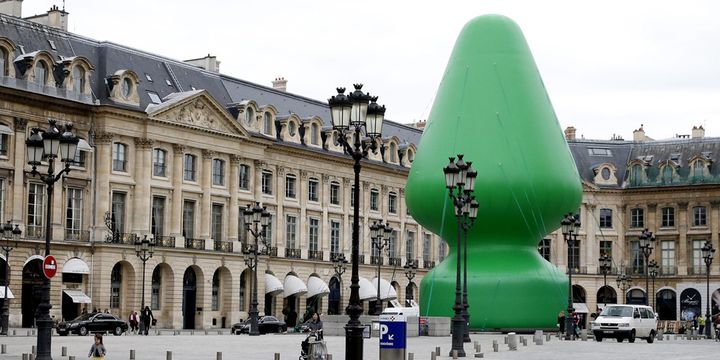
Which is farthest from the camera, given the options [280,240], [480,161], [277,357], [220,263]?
[280,240]

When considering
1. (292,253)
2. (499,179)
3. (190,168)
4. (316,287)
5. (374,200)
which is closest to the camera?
(499,179)

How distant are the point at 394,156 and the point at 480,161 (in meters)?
37.0

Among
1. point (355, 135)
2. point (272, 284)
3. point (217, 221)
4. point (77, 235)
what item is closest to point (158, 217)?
point (217, 221)

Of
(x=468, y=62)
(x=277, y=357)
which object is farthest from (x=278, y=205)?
(x=277, y=357)

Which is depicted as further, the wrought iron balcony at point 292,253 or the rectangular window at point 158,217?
the wrought iron balcony at point 292,253

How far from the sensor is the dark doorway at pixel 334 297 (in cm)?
7569

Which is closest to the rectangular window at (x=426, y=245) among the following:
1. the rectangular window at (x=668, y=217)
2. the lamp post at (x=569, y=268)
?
the rectangular window at (x=668, y=217)

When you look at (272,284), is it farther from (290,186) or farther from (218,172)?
(290,186)

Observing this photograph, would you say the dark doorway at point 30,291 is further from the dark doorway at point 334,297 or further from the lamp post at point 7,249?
the dark doorway at point 334,297

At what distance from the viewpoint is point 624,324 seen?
41.9 metres

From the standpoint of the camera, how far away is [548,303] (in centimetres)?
4731

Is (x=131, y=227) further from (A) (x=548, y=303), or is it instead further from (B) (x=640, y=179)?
(B) (x=640, y=179)

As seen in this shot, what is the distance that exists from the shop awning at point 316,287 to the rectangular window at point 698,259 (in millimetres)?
28941

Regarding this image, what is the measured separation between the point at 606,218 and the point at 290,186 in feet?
96.2
